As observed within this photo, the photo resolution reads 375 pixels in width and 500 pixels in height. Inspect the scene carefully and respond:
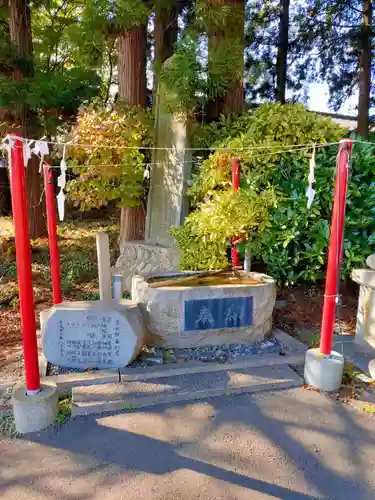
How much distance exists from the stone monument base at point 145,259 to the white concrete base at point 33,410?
10.5ft

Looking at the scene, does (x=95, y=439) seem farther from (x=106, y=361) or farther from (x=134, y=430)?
(x=106, y=361)

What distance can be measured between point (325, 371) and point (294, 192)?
8.74ft

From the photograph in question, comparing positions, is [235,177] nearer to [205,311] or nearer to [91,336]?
[205,311]

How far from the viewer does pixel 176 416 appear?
3.26 metres

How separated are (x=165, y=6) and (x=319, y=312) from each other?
591cm

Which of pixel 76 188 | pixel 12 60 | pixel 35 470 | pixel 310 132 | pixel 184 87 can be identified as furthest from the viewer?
pixel 12 60

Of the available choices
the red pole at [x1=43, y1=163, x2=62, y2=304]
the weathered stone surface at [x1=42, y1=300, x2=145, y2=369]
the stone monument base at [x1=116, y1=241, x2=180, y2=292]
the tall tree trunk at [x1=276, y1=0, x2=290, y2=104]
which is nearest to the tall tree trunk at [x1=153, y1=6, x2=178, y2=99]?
the tall tree trunk at [x1=276, y1=0, x2=290, y2=104]

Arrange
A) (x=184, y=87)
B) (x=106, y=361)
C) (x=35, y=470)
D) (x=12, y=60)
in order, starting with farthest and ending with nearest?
(x=12, y=60), (x=184, y=87), (x=106, y=361), (x=35, y=470)

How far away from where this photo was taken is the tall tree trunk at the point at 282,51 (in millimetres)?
10438

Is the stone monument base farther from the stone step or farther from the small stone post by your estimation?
the stone step

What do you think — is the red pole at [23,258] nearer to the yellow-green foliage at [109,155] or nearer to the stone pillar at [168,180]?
the yellow-green foliage at [109,155]


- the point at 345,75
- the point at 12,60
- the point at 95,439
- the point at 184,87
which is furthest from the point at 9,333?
the point at 345,75

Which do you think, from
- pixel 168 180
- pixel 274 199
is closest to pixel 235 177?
pixel 274 199

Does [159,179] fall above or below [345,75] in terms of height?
below
